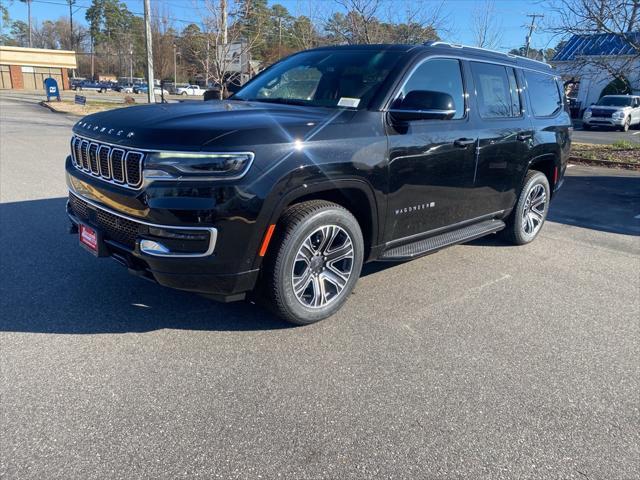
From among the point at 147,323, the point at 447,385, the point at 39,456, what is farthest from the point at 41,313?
the point at 447,385

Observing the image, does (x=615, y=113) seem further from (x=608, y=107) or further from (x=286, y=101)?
(x=286, y=101)

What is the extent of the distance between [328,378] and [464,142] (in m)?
2.49

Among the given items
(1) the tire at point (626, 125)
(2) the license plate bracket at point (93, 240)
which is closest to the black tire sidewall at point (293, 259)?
(2) the license plate bracket at point (93, 240)

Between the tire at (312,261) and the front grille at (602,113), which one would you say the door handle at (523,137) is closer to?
the tire at (312,261)

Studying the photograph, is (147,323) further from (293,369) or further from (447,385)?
(447,385)

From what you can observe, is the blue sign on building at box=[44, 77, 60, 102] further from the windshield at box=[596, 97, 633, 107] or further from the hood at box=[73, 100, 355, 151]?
the hood at box=[73, 100, 355, 151]

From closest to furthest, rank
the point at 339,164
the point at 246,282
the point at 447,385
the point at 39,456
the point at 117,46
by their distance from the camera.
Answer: the point at 39,456 → the point at 447,385 → the point at 246,282 → the point at 339,164 → the point at 117,46

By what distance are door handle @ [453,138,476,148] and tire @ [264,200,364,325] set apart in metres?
1.30

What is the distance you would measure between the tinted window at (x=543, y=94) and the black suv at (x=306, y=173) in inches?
18.8

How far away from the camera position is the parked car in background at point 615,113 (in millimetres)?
25938

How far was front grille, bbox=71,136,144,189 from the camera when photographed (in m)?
3.07

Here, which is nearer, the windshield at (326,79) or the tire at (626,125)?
the windshield at (326,79)

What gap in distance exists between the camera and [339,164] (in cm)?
345

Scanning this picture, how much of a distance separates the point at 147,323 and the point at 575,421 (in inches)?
109
